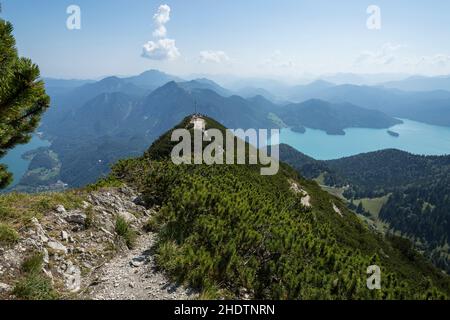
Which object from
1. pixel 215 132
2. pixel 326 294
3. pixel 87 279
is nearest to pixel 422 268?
pixel 215 132

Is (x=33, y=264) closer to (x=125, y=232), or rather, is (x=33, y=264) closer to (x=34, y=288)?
(x=34, y=288)

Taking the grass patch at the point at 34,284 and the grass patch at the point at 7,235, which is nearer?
the grass patch at the point at 34,284

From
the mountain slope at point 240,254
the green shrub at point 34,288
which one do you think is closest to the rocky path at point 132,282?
the mountain slope at point 240,254

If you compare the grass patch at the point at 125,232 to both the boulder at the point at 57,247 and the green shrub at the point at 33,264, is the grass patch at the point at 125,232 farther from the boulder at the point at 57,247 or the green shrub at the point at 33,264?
the green shrub at the point at 33,264

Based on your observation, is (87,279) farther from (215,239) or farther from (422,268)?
(422,268)

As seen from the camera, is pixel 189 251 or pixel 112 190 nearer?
pixel 189 251
